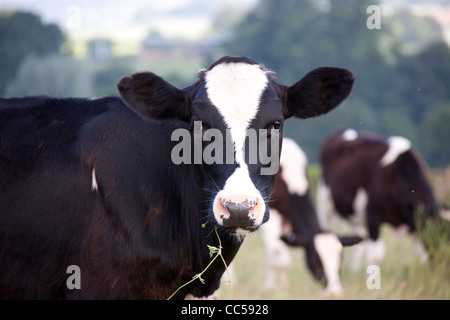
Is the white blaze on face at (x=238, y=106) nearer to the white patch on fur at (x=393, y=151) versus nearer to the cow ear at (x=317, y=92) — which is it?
the cow ear at (x=317, y=92)

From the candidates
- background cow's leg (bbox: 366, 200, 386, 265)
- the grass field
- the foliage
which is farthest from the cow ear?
the foliage

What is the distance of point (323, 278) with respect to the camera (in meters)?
8.33

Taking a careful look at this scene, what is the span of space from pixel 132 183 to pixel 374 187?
7.39m

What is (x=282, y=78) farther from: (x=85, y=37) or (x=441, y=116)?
(x=85, y=37)

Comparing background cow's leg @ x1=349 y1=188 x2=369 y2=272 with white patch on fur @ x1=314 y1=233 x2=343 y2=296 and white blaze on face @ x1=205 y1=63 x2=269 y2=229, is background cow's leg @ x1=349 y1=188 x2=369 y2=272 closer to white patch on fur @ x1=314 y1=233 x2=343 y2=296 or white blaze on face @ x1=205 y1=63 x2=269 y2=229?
white patch on fur @ x1=314 y1=233 x2=343 y2=296

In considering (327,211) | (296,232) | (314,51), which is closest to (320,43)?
(314,51)

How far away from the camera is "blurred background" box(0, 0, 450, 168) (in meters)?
36.2

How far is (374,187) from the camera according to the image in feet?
34.6

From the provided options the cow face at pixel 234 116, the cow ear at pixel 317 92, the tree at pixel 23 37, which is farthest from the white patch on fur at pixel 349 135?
the tree at pixel 23 37

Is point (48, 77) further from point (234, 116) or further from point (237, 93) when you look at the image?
point (234, 116)

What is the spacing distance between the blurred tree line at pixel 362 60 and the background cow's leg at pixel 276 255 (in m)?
28.5

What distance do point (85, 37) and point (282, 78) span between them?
42.9 feet

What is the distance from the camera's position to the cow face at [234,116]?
136 inches

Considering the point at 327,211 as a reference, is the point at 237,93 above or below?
below
